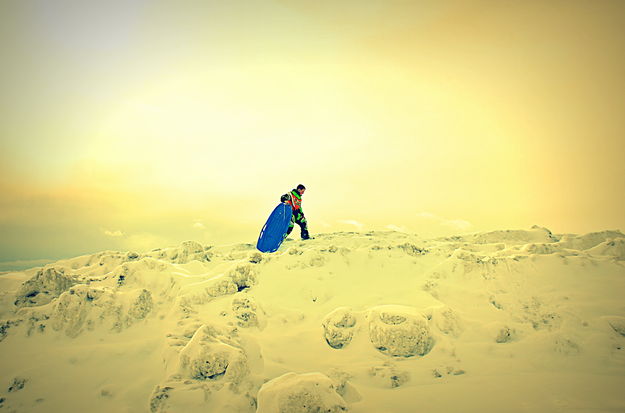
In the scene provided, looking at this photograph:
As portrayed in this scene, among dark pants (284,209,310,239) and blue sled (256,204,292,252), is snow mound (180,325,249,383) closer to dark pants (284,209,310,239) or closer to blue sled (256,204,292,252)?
blue sled (256,204,292,252)

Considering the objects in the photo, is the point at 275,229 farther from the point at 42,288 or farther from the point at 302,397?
the point at 302,397

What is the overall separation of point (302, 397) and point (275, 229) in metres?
6.45

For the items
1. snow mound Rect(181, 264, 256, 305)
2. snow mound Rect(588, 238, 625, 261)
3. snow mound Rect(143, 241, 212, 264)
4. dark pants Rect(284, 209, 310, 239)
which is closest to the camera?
snow mound Rect(181, 264, 256, 305)

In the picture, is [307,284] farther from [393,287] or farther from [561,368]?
[561,368]

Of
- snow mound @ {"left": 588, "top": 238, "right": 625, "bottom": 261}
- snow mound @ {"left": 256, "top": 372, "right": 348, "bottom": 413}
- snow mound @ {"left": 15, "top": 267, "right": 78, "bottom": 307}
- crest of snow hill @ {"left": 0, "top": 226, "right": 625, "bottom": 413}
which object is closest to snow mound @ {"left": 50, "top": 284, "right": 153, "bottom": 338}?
crest of snow hill @ {"left": 0, "top": 226, "right": 625, "bottom": 413}

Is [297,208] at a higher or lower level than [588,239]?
higher

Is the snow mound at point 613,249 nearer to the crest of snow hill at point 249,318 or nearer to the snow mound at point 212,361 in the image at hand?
the crest of snow hill at point 249,318

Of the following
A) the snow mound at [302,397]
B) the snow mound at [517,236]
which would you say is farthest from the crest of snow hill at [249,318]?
the snow mound at [517,236]

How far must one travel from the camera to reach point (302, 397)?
112 inches

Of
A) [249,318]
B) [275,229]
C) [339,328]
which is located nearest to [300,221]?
[275,229]

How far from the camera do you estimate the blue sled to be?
9008mm

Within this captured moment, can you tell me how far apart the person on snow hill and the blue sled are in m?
0.27

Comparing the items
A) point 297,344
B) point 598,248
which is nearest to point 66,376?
point 297,344

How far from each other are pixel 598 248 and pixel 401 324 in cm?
Answer: 574
